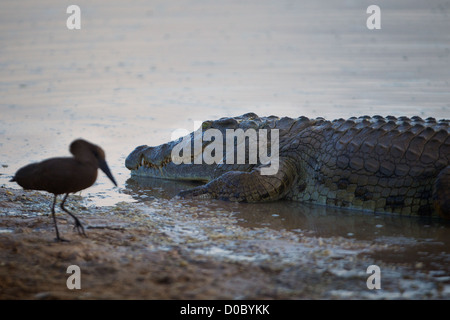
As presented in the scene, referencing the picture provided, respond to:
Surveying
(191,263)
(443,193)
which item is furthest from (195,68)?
(191,263)

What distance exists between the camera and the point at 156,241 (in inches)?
174

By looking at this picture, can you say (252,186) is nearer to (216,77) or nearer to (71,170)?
(71,170)

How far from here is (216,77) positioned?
1353cm

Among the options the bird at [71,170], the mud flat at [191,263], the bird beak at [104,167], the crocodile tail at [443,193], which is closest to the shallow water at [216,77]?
Result: the crocodile tail at [443,193]

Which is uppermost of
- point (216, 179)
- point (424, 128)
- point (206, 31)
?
point (206, 31)

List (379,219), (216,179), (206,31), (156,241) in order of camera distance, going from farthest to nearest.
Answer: (206,31) < (216,179) < (379,219) < (156,241)

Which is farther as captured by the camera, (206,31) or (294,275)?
(206,31)

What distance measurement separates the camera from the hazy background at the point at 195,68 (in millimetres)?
9695

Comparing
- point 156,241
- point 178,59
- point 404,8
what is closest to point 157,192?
point 156,241

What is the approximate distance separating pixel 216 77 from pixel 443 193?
29.7 feet
